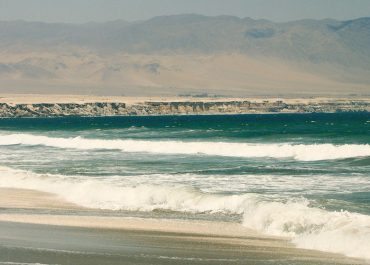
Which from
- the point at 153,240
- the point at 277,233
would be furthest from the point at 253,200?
the point at 153,240

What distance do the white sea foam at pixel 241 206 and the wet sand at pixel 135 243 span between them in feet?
1.48

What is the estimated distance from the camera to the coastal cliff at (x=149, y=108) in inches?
5876

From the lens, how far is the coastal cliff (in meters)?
149

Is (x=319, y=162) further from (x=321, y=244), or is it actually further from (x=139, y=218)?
(x=321, y=244)

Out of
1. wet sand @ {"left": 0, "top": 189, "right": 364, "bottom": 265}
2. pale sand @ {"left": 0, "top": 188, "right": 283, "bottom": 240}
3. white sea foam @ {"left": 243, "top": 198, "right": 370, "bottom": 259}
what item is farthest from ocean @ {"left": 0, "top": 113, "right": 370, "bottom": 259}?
wet sand @ {"left": 0, "top": 189, "right": 364, "bottom": 265}

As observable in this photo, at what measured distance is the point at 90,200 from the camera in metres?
24.2

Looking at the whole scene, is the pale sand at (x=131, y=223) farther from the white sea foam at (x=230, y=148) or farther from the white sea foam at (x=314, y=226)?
the white sea foam at (x=230, y=148)

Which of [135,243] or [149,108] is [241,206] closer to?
[135,243]

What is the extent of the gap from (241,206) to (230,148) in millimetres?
25833

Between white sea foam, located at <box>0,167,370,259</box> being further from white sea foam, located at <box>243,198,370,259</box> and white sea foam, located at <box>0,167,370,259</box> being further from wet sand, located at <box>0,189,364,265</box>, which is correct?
wet sand, located at <box>0,189,364,265</box>

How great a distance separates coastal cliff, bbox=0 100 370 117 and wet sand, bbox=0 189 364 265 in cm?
12918

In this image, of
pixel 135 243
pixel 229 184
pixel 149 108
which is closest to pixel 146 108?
pixel 149 108

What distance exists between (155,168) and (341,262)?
68.0 feet

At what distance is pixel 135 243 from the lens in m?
16.7
